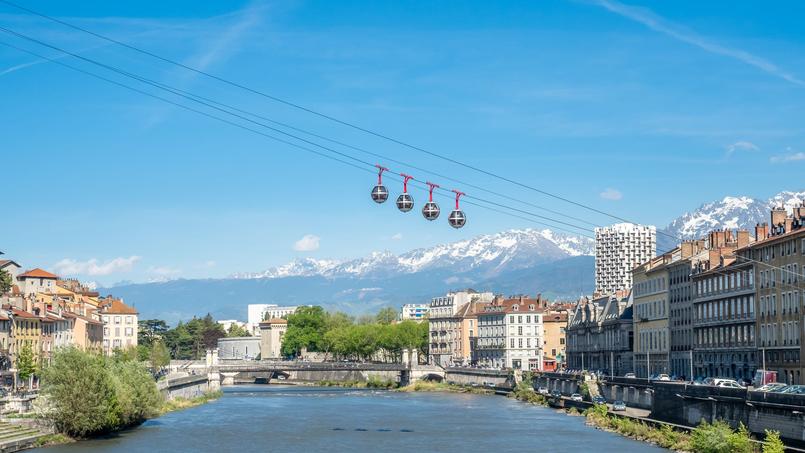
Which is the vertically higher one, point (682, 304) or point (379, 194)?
point (379, 194)

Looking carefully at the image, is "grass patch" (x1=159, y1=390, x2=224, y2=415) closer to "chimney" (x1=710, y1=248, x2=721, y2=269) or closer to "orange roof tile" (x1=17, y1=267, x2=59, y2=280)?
"orange roof tile" (x1=17, y1=267, x2=59, y2=280)

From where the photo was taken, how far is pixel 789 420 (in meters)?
60.1

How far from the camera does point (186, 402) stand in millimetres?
130625

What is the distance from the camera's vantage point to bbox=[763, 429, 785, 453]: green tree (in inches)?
2215

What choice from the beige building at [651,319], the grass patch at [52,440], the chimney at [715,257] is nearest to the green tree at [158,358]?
the beige building at [651,319]

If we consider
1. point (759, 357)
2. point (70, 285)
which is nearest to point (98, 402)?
point (759, 357)

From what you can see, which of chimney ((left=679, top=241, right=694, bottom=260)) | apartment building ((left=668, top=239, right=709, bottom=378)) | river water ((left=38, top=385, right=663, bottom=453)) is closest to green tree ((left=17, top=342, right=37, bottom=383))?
river water ((left=38, top=385, right=663, bottom=453))

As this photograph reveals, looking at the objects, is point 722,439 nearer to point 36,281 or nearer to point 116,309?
point 36,281

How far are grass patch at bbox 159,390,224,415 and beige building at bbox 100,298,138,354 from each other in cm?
3535

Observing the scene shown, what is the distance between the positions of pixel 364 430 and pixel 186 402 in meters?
41.9

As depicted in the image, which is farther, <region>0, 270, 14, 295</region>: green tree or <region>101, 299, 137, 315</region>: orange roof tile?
<region>101, 299, 137, 315</region>: orange roof tile

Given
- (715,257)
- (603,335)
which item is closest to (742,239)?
(715,257)

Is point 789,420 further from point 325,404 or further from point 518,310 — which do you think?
point 518,310

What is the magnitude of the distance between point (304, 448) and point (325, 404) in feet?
176
